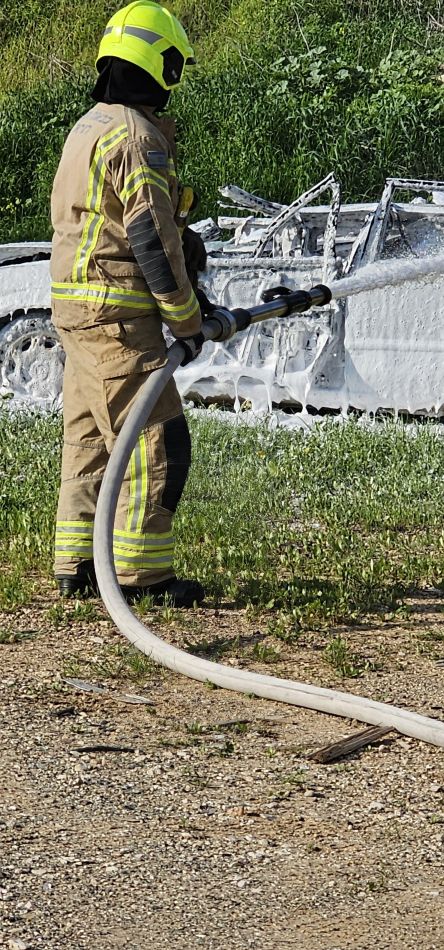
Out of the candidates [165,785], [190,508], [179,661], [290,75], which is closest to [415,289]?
[190,508]

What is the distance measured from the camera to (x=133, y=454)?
16.1 ft

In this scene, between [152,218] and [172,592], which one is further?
[172,592]

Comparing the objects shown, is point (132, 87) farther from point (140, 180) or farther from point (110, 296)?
point (110, 296)

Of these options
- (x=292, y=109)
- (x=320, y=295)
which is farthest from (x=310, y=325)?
(x=292, y=109)

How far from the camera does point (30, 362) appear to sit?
9.59m

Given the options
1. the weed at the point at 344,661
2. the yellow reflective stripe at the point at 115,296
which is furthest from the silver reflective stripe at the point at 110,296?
the weed at the point at 344,661

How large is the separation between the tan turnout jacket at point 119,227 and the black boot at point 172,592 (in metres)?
0.94

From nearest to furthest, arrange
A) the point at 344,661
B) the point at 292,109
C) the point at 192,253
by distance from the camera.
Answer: the point at 344,661, the point at 192,253, the point at 292,109

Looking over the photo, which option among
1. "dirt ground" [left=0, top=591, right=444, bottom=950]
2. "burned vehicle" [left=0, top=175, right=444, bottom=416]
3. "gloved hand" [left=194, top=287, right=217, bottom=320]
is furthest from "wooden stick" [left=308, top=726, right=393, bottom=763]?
"burned vehicle" [left=0, top=175, right=444, bottom=416]

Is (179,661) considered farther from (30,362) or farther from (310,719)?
(30,362)

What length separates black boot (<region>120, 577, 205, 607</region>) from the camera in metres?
4.98

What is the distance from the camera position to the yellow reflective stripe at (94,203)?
15.1 feet

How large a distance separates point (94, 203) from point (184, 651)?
1.67 meters

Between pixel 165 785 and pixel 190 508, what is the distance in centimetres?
311
